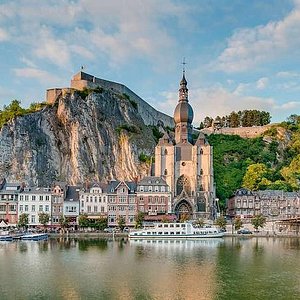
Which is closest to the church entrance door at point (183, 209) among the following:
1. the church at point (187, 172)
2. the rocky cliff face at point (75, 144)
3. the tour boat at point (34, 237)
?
the church at point (187, 172)

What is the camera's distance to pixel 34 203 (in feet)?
246

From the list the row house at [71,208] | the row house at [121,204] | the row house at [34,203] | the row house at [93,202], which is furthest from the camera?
the row house at [121,204]

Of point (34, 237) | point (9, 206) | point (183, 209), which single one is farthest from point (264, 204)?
point (34, 237)

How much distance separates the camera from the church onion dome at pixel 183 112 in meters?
90.0

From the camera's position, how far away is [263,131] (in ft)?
366

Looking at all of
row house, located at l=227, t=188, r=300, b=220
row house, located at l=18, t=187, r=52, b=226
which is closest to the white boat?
row house, located at l=18, t=187, r=52, b=226

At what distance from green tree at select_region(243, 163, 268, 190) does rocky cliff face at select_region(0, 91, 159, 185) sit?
52.1 feet

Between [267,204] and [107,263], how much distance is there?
48.5 metres

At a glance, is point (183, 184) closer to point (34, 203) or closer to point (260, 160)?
point (260, 160)

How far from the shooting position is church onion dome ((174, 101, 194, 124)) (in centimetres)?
9000

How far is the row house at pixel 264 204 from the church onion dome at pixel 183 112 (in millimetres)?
14535

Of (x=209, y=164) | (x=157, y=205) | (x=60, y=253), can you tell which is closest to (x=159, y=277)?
(x=60, y=253)

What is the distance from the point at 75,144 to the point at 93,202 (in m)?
14.2

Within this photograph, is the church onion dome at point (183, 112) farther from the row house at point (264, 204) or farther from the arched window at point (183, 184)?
the row house at point (264, 204)
